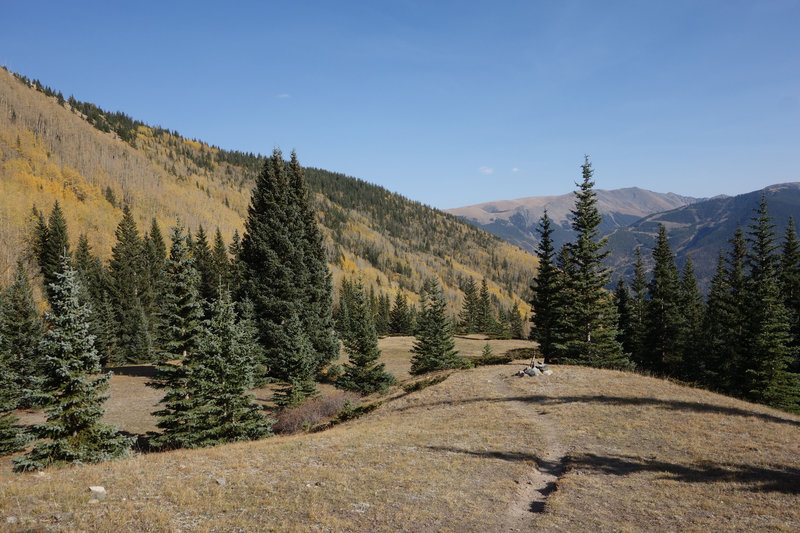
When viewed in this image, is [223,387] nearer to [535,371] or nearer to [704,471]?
[704,471]

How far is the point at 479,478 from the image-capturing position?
43.6ft

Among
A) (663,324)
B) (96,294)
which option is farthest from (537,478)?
(96,294)

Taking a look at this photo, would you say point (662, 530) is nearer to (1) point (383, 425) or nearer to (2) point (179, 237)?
(1) point (383, 425)

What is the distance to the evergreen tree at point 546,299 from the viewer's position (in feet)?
121

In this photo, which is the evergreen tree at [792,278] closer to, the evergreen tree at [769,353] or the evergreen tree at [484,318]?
the evergreen tree at [769,353]

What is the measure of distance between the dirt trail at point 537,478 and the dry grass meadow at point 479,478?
7 cm

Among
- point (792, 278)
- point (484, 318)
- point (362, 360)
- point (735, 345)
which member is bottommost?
point (484, 318)

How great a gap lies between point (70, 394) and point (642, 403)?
27.6 m

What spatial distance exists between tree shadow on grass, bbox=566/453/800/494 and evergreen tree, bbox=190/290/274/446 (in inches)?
608

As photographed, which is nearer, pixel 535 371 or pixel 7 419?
pixel 7 419

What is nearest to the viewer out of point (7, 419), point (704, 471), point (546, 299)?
point (704, 471)

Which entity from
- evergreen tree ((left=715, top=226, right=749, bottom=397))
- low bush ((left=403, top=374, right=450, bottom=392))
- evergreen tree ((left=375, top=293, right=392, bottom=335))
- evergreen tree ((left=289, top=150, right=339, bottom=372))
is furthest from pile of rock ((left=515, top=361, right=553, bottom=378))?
evergreen tree ((left=375, top=293, right=392, bottom=335))

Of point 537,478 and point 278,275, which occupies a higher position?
point 278,275

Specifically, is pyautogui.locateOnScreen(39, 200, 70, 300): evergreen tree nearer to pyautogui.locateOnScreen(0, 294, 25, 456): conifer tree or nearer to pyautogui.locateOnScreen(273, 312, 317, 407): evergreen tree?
pyautogui.locateOnScreen(0, 294, 25, 456): conifer tree
